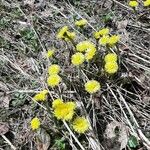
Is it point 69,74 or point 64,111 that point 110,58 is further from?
point 64,111

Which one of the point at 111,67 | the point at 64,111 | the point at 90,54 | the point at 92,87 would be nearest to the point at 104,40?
the point at 90,54

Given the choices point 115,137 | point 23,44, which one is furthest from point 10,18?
point 115,137

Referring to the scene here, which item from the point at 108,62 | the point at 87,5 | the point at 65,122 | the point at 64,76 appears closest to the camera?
the point at 65,122

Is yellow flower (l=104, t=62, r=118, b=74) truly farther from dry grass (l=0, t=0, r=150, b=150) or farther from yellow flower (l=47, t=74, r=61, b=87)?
yellow flower (l=47, t=74, r=61, b=87)

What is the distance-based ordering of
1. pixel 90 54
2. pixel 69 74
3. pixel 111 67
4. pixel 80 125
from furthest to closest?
pixel 69 74 → pixel 90 54 → pixel 111 67 → pixel 80 125

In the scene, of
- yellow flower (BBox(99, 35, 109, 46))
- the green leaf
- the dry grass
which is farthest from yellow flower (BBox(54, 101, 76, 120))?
yellow flower (BBox(99, 35, 109, 46))

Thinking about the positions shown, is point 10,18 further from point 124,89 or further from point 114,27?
point 124,89
